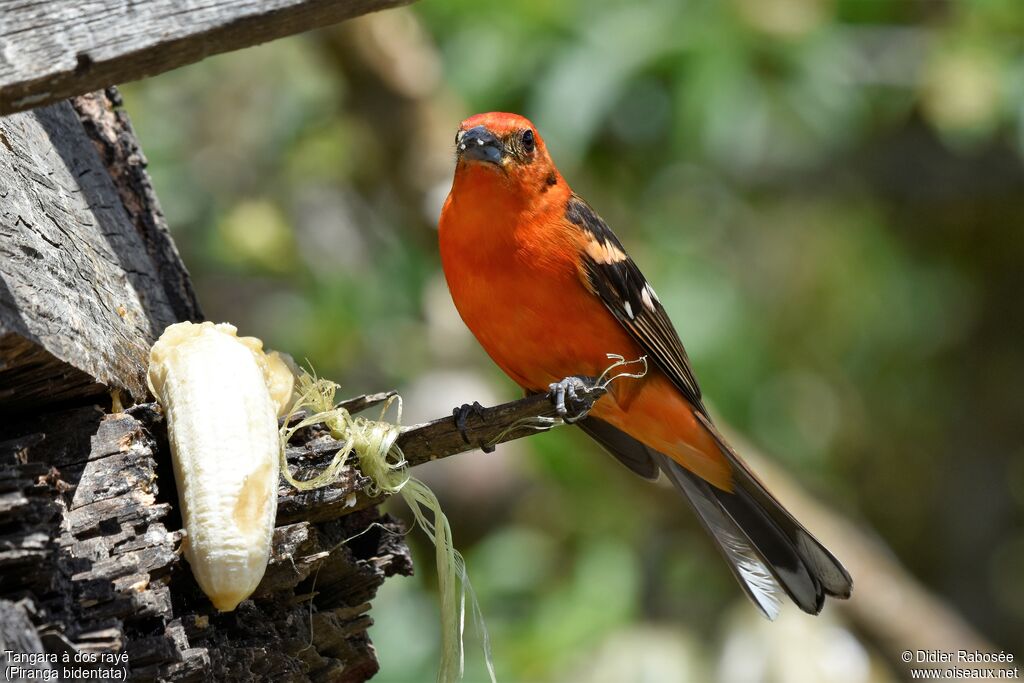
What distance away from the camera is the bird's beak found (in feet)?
14.6

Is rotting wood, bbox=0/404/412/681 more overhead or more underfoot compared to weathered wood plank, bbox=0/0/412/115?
more underfoot

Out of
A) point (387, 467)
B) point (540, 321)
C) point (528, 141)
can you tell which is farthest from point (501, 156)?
point (387, 467)

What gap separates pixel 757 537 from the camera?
464cm

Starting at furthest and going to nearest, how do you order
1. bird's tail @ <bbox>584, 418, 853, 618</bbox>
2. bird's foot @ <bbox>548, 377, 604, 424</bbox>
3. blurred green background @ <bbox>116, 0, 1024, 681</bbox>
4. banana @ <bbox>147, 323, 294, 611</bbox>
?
1. blurred green background @ <bbox>116, 0, 1024, 681</bbox>
2. bird's tail @ <bbox>584, 418, 853, 618</bbox>
3. bird's foot @ <bbox>548, 377, 604, 424</bbox>
4. banana @ <bbox>147, 323, 294, 611</bbox>

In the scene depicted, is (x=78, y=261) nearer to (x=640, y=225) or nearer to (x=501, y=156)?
(x=501, y=156)

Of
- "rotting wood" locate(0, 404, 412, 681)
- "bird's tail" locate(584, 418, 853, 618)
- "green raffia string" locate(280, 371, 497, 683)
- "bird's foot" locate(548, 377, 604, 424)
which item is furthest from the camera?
"bird's tail" locate(584, 418, 853, 618)

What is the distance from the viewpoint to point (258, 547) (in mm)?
2729

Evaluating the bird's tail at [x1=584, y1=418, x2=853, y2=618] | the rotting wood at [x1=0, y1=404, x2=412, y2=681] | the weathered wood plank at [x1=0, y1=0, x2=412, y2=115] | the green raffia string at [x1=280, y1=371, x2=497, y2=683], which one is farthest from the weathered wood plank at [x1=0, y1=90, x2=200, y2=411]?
the bird's tail at [x1=584, y1=418, x2=853, y2=618]

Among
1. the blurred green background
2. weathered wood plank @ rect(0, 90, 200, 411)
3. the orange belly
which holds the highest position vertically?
weathered wood plank @ rect(0, 90, 200, 411)

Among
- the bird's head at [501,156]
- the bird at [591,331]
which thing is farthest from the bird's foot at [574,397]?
the bird's head at [501,156]

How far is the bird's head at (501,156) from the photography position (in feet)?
14.6

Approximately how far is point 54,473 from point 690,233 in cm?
657

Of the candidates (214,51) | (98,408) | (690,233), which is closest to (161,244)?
(98,408)

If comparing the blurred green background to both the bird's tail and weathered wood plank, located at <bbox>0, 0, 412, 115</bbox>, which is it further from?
weathered wood plank, located at <bbox>0, 0, 412, 115</bbox>
